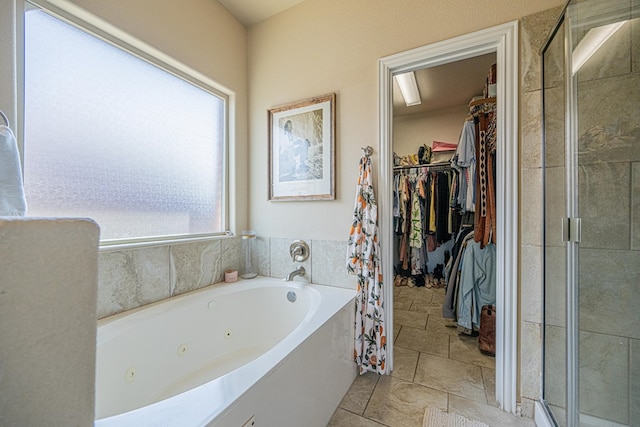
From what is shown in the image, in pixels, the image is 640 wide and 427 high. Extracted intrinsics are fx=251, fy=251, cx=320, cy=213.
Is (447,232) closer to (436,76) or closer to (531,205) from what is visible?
(436,76)

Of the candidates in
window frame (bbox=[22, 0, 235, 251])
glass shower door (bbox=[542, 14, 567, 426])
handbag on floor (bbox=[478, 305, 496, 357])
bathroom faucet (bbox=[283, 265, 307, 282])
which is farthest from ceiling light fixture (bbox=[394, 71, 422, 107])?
handbag on floor (bbox=[478, 305, 496, 357])

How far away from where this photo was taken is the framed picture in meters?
1.75

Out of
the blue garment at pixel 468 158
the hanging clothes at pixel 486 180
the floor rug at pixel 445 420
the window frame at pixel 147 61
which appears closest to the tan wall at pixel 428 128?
the blue garment at pixel 468 158

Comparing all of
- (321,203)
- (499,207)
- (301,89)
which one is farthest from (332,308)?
(301,89)

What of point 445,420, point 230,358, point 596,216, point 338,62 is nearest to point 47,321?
point 230,358

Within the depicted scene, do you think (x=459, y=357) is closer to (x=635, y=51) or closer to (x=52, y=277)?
(x=635, y=51)

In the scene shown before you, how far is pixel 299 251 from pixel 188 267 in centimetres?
74

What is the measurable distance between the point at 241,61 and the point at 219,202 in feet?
3.85

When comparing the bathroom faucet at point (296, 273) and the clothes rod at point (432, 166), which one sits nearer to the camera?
the bathroom faucet at point (296, 273)

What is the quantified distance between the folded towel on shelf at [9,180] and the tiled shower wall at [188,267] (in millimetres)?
662

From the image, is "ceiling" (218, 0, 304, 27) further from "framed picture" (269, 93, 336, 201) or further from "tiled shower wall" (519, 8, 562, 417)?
A: "tiled shower wall" (519, 8, 562, 417)

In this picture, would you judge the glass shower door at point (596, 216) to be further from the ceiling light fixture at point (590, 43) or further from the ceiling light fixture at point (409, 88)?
the ceiling light fixture at point (409, 88)

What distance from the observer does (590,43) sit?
110cm

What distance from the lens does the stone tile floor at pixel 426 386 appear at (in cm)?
128
